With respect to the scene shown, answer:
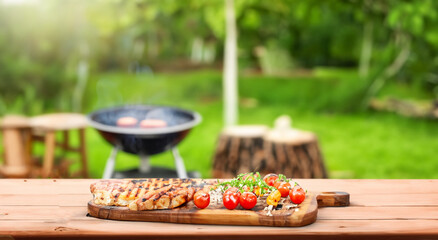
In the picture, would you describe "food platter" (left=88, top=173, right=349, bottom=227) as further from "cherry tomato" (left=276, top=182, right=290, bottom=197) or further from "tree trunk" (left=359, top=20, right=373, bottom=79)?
"tree trunk" (left=359, top=20, right=373, bottom=79)

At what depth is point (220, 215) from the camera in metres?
2.00

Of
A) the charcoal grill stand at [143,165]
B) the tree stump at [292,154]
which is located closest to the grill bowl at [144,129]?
A: the charcoal grill stand at [143,165]

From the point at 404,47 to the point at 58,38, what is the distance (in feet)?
17.9

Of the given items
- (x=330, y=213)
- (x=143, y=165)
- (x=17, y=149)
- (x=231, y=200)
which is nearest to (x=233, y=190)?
(x=231, y=200)

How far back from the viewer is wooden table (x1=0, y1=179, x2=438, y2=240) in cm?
193

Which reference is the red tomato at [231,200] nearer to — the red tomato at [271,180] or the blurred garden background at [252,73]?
the red tomato at [271,180]

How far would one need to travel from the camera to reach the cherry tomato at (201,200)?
2.05m

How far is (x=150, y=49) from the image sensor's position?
9414 mm

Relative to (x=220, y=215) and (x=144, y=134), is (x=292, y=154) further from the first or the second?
(x=220, y=215)

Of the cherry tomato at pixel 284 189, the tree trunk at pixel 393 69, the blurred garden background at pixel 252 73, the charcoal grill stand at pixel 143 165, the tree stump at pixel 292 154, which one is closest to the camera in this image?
the cherry tomato at pixel 284 189

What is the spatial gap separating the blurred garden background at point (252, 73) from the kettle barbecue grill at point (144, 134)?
6.70 feet

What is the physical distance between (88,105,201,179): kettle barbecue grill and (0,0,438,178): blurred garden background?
204 centimetres

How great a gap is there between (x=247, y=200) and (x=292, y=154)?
3.06m

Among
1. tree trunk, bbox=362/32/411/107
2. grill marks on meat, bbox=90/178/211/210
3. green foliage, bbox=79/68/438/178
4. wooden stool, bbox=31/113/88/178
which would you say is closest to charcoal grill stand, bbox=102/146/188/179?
wooden stool, bbox=31/113/88/178
